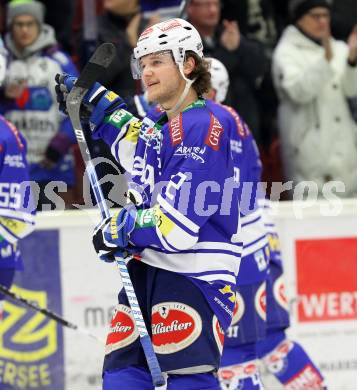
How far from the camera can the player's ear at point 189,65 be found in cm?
413

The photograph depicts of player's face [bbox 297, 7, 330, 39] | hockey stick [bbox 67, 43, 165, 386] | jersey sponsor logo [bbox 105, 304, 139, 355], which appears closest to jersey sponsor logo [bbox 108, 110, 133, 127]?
hockey stick [bbox 67, 43, 165, 386]

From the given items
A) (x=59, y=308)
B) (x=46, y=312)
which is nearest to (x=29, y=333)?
(x=59, y=308)

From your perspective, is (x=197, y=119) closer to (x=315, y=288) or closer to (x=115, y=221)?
(x=115, y=221)

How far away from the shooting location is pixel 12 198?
5188 millimetres

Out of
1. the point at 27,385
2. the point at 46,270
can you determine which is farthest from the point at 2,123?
the point at 27,385

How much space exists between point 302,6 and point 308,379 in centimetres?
233

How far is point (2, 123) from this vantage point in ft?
17.1

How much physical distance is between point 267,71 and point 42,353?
2204 millimetres

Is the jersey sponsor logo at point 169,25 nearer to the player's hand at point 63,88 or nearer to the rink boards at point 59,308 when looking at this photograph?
the player's hand at point 63,88

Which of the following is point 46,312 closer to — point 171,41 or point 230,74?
point 171,41

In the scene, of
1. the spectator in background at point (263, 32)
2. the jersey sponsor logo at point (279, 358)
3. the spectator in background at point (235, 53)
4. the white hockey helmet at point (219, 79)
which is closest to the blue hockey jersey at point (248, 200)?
the white hockey helmet at point (219, 79)

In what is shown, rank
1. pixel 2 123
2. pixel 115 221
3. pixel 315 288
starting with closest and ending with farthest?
pixel 115 221 → pixel 2 123 → pixel 315 288

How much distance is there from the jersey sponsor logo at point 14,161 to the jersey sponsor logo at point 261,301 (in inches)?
47.1

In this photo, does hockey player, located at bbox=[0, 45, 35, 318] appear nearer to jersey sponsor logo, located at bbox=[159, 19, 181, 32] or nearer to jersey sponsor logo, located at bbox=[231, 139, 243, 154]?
jersey sponsor logo, located at bbox=[231, 139, 243, 154]
